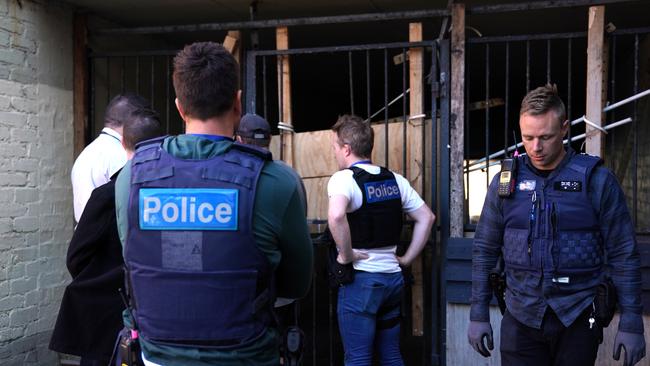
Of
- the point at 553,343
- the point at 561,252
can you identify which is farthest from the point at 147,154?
the point at 553,343

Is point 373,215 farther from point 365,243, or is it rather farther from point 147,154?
point 147,154

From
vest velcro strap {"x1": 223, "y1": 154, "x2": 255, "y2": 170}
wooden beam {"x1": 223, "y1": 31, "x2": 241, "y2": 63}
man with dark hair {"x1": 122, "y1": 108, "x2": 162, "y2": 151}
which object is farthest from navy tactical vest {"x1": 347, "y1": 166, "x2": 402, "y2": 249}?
vest velcro strap {"x1": 223, "y1": 154, "x2": 255, "y2": 170}

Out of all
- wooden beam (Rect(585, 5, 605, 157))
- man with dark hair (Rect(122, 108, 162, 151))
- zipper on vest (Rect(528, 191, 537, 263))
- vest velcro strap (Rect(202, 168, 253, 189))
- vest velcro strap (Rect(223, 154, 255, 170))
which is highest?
wooden beam (Rect(585, 5, 605, 157))

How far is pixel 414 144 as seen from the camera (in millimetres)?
4152

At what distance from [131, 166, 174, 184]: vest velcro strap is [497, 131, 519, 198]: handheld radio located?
166 cm

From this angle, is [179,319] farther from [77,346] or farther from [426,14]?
[426,14]

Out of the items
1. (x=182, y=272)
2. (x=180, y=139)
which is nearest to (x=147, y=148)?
(x=180, y=139)

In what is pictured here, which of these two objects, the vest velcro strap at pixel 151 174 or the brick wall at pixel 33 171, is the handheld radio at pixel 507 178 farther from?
the brick wall at pixel 33 171

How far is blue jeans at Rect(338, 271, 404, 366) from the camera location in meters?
3.33

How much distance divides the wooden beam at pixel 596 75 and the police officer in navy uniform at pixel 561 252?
3.95 feet

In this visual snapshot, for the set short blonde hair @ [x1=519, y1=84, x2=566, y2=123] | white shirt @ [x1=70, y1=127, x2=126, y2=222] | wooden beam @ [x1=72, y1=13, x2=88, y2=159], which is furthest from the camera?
wooden beam @ [x1=72, y1=13, x2=88, y2=159]

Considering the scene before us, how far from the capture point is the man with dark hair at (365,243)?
131 inches

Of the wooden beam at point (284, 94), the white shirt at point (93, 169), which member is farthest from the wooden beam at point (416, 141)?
the white shirt at point (93, 169)

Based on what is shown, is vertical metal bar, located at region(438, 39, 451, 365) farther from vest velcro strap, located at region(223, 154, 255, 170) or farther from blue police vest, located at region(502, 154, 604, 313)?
vest velcro strap, located at region(223, 154, 255, 170)
